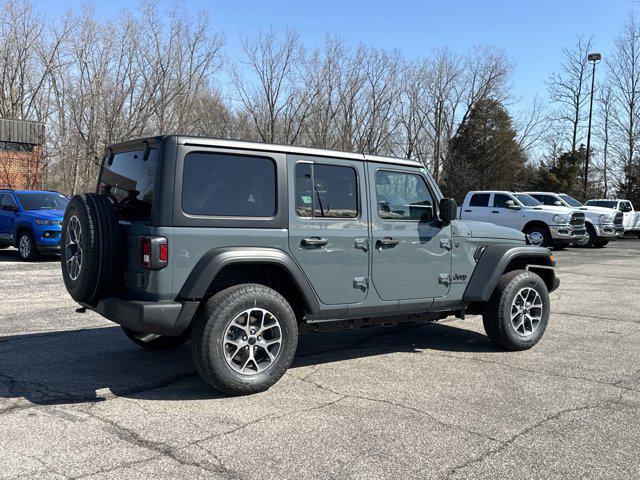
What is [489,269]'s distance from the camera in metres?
5.99

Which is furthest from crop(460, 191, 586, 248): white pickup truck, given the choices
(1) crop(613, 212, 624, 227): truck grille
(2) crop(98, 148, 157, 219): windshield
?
(2) crop(98, 148, 157, 219): windshield

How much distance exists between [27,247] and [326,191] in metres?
11.2

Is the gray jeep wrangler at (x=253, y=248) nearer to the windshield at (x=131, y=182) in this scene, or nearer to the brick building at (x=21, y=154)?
the windshield at (x=131, y=182)

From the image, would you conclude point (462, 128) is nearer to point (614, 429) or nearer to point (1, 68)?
point (1, 68)

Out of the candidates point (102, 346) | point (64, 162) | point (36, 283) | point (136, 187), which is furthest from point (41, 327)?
point (64, 162)

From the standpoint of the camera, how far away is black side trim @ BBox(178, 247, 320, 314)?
4.31 metres

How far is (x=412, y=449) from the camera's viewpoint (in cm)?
362

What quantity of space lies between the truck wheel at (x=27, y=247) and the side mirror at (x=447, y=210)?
11.2 meters

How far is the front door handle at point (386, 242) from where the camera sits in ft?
17.3

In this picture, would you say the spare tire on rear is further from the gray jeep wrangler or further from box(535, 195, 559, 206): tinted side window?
box(535, 195, 559, 206): tinted side window

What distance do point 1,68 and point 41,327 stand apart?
29.2 metres

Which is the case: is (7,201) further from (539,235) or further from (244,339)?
(539,235)

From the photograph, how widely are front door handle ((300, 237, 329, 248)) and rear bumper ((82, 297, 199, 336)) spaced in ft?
3.32

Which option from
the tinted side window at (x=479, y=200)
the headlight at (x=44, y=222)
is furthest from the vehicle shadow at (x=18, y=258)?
the tinted side window at (x=479, y=200)
